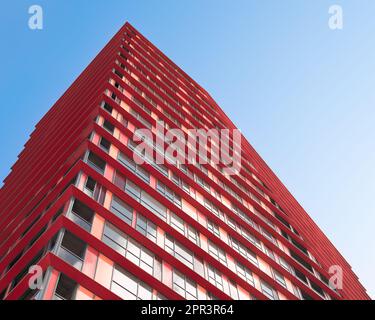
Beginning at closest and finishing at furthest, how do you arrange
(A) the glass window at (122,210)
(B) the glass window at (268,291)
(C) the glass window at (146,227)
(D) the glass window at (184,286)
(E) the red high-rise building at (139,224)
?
(E) the red high-rise building at (139,224)
(D) the glass window at (184,286)
(A) the glass window at (122,210)
(C) the glass window at (146,227)
(B) the glass window at (268,291)

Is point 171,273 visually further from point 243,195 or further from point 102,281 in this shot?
point 243,195

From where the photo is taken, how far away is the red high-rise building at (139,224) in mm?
21844

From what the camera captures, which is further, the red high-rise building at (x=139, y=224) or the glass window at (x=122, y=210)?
the glass window at (x=122, y=210)

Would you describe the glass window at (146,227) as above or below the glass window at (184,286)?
above

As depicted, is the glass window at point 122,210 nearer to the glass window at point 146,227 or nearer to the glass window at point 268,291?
the glass window at point 146,227

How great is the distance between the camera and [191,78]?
70000mm

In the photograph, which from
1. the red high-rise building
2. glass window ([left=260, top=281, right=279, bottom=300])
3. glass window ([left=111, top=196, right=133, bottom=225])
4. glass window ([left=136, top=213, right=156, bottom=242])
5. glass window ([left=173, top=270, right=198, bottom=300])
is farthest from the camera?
glass window ([left=260, top=281, right=279, bottom=300])

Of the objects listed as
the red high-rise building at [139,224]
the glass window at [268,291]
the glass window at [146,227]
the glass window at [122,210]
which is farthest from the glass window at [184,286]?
the glass window at [268,291]

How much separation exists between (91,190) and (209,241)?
10.4 metres

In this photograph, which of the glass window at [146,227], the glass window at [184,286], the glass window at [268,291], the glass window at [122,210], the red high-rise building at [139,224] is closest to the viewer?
the red high-rise building at [139,224]

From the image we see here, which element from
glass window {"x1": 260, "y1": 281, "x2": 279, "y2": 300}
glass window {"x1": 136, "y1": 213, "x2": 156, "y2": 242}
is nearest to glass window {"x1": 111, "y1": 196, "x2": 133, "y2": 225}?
glass window {"x1": 136, "y1": 213, "x2": 156, "y2": 242}

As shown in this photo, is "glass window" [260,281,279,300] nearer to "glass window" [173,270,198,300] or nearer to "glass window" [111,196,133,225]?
"glass window" [173,270,198,300]

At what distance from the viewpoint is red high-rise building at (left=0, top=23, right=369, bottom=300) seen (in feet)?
71.7
